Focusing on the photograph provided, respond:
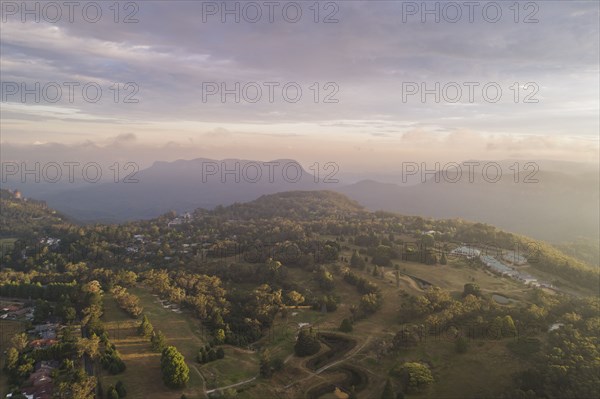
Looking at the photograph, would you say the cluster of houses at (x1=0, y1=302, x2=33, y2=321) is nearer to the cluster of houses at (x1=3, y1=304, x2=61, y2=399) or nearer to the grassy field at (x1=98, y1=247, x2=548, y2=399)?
the cluster of houses at (x1=3, y1=304, x2=61, y2=399)

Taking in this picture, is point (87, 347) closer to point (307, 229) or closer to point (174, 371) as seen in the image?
point (174, 371)

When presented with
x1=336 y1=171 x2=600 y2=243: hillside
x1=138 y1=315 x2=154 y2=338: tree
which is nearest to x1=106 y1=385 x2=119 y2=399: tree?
x1=138 y1=315 x2=154 y2=338: tree

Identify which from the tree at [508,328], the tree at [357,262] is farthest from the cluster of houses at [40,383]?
the tree at [357,262]

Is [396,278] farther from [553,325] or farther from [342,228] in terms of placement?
[342,228]

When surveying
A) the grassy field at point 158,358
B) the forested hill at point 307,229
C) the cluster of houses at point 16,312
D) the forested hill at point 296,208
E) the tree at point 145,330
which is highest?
the forested hill at point 296,208

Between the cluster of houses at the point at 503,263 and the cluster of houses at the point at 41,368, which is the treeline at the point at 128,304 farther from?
the cluster of houses at the point at 503,263

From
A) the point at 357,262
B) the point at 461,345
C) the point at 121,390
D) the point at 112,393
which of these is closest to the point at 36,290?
the point at 121,390
